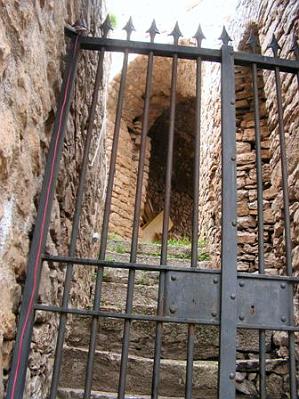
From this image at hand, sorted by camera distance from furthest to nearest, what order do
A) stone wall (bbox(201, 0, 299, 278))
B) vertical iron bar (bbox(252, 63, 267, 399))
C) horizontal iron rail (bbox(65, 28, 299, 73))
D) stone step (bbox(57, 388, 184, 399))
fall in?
stone wall (bbox(201, 0, 299, 278))
stone step (bbox(57, 388, 184, 399))
horizontal iron rail (bbox(65, 28, 299, 73))
vertical iron bar (bbox(252, 63, 267, 399))

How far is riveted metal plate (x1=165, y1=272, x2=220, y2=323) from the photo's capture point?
1.51 metres

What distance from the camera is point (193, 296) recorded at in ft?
5.00

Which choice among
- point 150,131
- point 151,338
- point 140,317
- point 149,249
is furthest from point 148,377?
point 150,131

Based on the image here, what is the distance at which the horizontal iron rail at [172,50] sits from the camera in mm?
1859

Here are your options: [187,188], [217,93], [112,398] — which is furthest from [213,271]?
[187,188]

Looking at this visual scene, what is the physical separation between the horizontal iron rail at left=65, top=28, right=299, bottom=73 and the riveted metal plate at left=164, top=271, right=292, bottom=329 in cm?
102

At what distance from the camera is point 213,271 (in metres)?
1.55

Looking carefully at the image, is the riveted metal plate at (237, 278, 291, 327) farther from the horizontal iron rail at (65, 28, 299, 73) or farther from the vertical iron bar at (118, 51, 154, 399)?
the horizontal iron rail at (65, 28, 299, 73)

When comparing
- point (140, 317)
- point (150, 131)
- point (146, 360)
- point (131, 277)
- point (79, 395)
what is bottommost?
point (79, 395)

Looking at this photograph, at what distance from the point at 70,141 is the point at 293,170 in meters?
1.29

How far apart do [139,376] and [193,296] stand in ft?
3.08

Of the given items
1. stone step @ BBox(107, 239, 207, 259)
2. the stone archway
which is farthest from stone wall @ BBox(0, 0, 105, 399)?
the stone archway

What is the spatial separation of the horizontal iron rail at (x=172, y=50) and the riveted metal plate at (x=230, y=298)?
40.3 inches

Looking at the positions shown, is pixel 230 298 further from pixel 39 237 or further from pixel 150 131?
pixel 150 131
